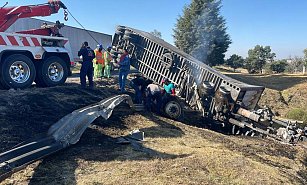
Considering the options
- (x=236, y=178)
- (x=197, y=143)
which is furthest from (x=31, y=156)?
(x=197, y=143)

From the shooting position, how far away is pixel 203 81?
1030 cm

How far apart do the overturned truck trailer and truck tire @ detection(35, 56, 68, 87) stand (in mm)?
3248

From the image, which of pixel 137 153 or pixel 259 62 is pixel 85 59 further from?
pixel 259 62

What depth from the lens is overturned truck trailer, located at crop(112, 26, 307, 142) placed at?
9133mm

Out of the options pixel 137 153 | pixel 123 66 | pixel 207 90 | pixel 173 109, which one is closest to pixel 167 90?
pixel 173 109

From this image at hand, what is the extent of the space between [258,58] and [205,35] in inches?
401

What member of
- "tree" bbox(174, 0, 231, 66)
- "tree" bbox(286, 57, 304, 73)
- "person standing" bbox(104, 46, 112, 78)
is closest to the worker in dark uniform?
"person standing" bbox(104, 46, 112, 78)

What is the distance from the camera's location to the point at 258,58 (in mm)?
35625

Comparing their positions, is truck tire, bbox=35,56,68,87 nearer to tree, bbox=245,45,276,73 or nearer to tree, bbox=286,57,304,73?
tree, bbox=245,45,276,73

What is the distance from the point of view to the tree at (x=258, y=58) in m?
35.5

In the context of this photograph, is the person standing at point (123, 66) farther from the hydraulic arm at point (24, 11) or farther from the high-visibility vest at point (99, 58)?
the hydraulic arm at point (24, 11)

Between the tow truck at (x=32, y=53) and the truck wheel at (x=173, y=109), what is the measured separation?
3.13 meters

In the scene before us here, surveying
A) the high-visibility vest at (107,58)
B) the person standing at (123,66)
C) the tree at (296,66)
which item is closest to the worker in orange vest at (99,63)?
the high-visibility vest at (107,58)

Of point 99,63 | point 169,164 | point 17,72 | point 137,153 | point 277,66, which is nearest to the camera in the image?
point 169,164
